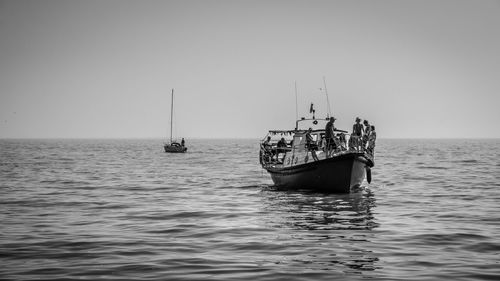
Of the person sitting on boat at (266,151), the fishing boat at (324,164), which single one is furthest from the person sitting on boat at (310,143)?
the person sitting on boat at (266,151)

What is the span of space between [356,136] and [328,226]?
345 inches

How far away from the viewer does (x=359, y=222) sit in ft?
54.1

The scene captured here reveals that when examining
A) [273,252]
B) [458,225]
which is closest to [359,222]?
[458,225]

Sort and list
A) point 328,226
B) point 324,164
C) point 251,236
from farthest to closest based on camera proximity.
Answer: point 324,164 → point 328,226 → point 251,236

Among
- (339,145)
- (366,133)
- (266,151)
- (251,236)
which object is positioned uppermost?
(366,133)

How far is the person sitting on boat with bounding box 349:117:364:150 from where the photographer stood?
78.6 ft

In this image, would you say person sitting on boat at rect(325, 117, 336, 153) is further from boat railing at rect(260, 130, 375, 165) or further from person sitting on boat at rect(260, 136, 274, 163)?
person sitting on boat at rect(260, 136, 274, 163)

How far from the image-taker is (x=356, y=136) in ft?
77.9

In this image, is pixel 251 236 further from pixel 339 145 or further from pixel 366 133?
pixel 366 133

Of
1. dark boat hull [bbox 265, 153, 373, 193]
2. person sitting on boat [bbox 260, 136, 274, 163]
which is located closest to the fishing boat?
dark boat hull [bbox 265, 153, 373, 193]

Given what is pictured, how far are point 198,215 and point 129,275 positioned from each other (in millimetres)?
8397

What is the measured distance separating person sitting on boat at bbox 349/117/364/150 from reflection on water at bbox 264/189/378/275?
223cm

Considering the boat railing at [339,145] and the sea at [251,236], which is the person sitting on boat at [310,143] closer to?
the boat railing at [339,145]

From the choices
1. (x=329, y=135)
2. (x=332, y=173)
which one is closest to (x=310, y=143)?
(x=329, y=135)
